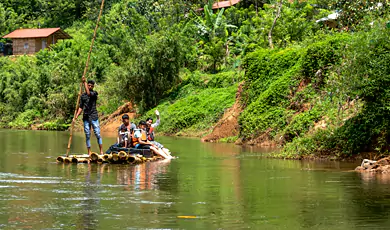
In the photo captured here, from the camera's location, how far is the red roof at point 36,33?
78.2 meters

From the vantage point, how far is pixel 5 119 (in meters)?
58.7

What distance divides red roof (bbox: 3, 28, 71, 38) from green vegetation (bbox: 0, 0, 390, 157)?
6.75ft

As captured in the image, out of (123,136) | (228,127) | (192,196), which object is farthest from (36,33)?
(192,196)

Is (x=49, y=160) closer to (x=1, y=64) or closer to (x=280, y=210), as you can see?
(x=280, y=210)

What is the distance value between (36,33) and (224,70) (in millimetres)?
37140

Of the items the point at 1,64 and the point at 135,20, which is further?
the point at 1,64

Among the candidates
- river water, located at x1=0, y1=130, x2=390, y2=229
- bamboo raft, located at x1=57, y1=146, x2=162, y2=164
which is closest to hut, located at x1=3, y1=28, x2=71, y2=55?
bamboo raft, located at x1=57, y1=146, x2=162, y2=164

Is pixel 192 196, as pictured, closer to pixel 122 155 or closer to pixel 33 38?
pixel 122 155

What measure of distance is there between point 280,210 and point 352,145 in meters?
9.72

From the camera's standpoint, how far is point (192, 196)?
12.1m

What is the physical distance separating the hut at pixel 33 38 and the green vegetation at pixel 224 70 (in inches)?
105

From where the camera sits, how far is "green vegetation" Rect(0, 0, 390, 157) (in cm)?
1977

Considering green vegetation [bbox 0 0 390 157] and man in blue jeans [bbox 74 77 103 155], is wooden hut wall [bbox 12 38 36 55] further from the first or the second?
man in blue jeans [bbox 74 77 103 155]

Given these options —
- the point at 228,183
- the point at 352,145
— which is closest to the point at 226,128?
the point at 352,145
